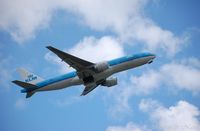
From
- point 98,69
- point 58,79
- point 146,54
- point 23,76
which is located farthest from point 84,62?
point 23,76

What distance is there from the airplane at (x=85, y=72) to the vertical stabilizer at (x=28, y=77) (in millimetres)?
696

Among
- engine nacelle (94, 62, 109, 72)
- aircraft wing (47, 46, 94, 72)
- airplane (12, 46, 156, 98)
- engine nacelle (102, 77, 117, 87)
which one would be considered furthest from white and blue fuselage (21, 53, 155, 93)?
engine nacelle (102, 77, 117, 87)

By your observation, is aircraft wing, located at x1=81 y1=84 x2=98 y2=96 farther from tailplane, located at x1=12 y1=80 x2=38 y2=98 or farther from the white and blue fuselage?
tailplane, located at x1=12 y1=80 x2=38 y2=98

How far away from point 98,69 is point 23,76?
16840 mm

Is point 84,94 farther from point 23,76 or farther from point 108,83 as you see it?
point 23,76

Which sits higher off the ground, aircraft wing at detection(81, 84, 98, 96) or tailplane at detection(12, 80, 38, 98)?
aircraft wing at detection(81, 84, 98, 96)

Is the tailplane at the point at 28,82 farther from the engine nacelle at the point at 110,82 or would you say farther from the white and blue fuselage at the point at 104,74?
the engine nacelle at the point at 110,82

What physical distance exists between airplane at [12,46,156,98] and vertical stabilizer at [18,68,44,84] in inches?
27.4

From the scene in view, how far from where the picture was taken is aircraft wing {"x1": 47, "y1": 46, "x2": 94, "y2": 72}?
2049 inches

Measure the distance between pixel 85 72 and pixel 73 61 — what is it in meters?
3.40

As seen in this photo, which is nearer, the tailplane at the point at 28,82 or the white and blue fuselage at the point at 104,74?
the white and blue fuselage at the point at 104,74

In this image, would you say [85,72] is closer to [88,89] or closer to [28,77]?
[88,89]

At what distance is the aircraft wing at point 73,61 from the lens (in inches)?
2049

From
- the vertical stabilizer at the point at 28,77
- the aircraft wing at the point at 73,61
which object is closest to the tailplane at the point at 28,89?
the vertical stabilizer at the point at 28,77
